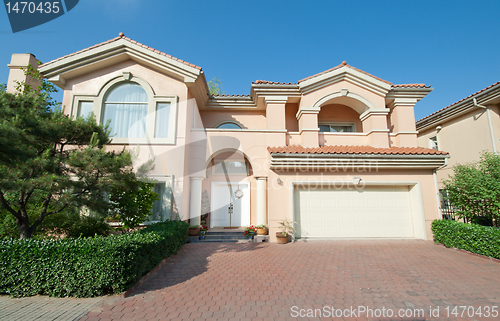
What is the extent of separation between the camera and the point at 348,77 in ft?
41.4

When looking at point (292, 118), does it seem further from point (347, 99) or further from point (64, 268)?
point (64, 268)

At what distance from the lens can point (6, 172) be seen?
5062mm

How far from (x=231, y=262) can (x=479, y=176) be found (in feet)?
30.9

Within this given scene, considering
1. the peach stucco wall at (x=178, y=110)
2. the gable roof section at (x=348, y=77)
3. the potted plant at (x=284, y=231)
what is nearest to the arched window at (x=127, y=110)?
the peach stucco wall at (x=178, y=110)

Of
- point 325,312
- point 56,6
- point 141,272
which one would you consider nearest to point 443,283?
point 325,312

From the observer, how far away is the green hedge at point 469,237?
7.50m

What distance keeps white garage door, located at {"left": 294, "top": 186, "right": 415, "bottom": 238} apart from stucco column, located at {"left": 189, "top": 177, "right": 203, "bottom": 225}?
4.28 metres

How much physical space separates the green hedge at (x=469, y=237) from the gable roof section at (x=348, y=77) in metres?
6.81

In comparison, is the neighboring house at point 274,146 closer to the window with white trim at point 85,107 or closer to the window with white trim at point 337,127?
the window with white trim at point 85,107

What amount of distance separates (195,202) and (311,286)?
663 centimetres

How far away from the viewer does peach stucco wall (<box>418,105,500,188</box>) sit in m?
12.1

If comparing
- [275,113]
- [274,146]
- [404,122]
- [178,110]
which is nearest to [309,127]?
[275,113]

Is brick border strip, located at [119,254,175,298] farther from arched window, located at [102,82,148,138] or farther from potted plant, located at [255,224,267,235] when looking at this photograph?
arched window, located at [102,82,148,138]

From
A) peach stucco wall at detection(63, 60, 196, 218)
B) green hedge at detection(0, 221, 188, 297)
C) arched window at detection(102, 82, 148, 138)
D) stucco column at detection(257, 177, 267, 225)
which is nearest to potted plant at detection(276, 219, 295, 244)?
stucco column at detection(257, 177, 267, 225)
